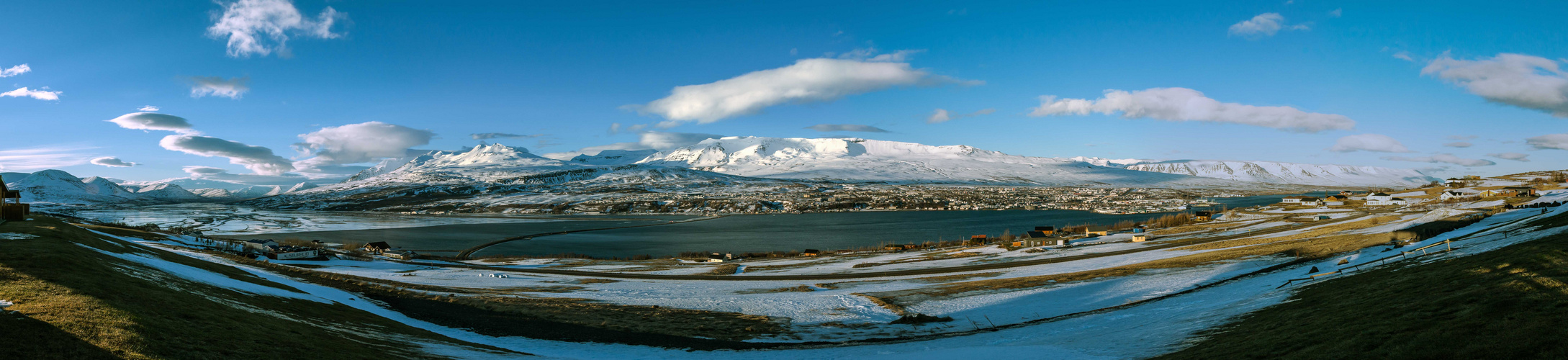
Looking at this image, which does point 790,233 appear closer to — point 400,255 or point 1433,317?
point 400,255

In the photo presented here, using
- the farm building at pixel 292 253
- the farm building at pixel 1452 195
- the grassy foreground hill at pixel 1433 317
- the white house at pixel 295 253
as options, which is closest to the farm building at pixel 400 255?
the farm building at pixel 292 253

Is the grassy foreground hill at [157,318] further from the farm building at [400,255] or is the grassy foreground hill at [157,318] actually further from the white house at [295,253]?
the farm building at [400,255]

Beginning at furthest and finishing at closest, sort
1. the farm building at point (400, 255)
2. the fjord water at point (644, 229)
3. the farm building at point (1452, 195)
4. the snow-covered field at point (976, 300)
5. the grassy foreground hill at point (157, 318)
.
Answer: the farm building at point (1452, 195) → the fjord water at point (644, 229) → the farm building at point (400, 255) → the snow-covered field at point (976, 300) → the grassy foreground hill at point (157, 318)

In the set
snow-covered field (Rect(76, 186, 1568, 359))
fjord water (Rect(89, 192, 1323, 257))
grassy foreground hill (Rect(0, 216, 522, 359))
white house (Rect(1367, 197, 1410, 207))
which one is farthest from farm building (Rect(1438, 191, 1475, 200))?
grassy foreground hill (Rect(0, 216, 522, 359))

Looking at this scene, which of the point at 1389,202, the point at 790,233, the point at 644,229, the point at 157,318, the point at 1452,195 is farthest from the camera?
the point at 644,229

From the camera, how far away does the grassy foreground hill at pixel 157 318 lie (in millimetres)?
11508

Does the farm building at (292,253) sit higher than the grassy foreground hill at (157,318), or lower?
lower

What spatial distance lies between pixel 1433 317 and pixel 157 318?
2642 cm

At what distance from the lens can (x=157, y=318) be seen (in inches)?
545

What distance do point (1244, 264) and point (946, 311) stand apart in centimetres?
1764

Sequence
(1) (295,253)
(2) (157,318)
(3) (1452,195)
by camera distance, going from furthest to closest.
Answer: (3) (1452,195) → (1) (295,253) → (2) (157,318)

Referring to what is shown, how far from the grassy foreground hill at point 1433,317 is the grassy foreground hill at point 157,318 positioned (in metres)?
20.7

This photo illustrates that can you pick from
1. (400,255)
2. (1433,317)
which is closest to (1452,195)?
(1433,317)

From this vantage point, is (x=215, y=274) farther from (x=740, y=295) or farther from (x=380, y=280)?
(x=740, y=295)
